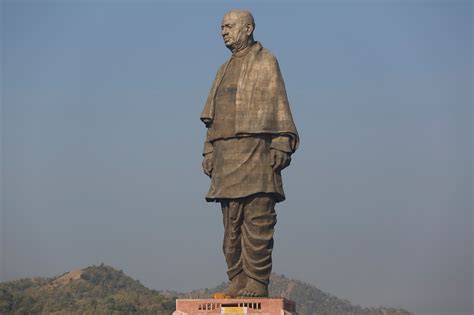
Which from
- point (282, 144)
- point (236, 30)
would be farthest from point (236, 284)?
point (236, 30)

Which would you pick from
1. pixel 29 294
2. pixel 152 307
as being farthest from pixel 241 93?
pixel 29 294

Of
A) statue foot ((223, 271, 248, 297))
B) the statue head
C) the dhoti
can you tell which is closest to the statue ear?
the statue head

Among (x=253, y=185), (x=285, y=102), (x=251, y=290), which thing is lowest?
(x=251, y=290)

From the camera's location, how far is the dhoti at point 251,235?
1030 inches

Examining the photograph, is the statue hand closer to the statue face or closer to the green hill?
the statue face

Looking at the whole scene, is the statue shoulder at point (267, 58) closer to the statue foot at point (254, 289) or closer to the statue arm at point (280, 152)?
the statue arm at point (280, 152)

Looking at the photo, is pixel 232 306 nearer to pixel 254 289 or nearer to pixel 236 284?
pixel 254 289

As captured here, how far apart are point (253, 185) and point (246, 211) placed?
21.8 inches

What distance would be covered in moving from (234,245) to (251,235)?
455 mm

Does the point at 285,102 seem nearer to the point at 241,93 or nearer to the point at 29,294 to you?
the point at 241,93

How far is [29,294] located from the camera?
2776 inches

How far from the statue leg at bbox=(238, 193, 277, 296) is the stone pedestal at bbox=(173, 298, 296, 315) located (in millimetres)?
704

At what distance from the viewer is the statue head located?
26891mm

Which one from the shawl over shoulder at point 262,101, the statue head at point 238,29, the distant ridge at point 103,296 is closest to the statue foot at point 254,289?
the shawl over shoulder at point 262,101
